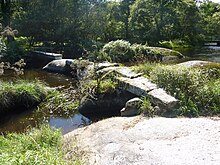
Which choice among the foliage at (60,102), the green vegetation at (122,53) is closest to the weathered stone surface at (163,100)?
the foliage at (60,102)

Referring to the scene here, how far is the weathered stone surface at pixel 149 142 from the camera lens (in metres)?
3.95

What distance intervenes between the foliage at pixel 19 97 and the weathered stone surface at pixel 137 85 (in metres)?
2.52

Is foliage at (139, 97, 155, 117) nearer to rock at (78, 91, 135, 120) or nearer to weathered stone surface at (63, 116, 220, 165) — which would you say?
weathered stone surface at (63, 116, 220, 165)

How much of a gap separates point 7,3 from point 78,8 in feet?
16.6

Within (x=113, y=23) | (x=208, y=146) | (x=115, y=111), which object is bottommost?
(x=115, y=111)

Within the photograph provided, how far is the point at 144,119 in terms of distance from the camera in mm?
5762

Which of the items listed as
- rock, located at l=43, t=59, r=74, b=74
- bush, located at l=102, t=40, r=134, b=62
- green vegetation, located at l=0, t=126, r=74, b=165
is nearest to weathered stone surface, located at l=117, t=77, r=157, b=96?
green vegetation, located at l=0, t=126, r=74, b=165

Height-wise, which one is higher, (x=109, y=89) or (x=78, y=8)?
(x=78, y=8)

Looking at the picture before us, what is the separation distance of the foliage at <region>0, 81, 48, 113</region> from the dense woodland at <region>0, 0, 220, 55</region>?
9331 mm

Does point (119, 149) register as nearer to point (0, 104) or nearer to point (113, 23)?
point (0, 104)

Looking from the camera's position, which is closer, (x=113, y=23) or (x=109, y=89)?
(x=109, y=89)

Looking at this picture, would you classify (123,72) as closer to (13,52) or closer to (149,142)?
(149,142)

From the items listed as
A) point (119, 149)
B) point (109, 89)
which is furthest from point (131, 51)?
point (119, 149)

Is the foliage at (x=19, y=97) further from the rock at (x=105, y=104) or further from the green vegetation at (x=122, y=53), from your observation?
the green vegetation at (x=122, y=53)
